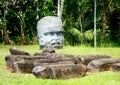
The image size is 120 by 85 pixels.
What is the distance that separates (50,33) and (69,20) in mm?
9694

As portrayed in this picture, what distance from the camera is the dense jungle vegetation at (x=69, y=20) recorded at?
32375 mm

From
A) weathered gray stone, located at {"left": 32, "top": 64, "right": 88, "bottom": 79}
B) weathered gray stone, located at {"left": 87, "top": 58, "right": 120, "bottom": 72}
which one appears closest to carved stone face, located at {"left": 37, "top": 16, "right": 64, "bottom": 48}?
weathered gray stone, located at {"left": 87, "top": 58, "right": 120, "bottom": 72}

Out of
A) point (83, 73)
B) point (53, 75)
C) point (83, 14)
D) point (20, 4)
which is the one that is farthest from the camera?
point (83, 14)

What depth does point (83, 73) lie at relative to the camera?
11.2 m

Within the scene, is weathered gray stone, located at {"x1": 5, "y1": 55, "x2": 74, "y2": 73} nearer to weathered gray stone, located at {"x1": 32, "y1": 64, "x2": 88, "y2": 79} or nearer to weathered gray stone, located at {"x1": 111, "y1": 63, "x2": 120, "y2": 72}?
weathered gray stone, located at {"x1": 32, "y1": 64, "x2": 88, "y2": 79}

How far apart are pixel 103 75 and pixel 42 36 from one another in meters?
14.0

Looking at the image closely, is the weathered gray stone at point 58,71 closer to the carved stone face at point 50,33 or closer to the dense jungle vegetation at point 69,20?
the carved stone face at point 50,33

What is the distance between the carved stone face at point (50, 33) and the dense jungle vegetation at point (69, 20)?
22.8 ft

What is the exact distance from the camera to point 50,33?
79.9 ft

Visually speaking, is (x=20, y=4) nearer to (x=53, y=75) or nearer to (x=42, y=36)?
(x=42, y=36)

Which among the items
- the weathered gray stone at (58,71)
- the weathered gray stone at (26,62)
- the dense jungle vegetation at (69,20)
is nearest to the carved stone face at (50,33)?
the dense jungle vegetation at (69,20)

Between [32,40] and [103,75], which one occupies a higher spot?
[103,75]

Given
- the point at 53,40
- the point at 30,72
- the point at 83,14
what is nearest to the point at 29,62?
the point at 30,72

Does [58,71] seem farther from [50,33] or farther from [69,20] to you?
[69,20]
